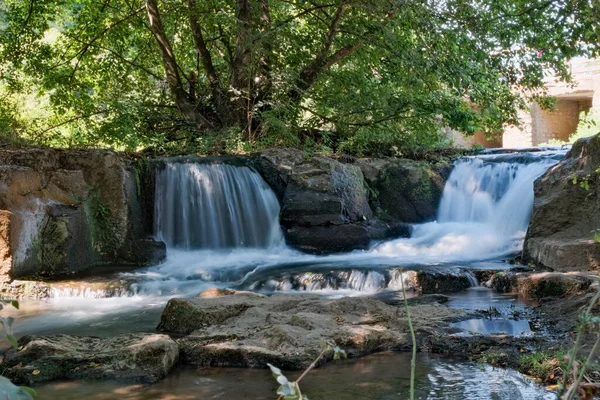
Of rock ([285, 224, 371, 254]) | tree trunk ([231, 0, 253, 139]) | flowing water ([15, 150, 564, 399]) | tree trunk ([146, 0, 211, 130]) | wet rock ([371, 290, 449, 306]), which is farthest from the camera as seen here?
tree trunk ([146, 0, 211, 130])

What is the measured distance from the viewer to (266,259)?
10.4 m

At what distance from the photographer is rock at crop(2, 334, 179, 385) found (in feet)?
15.0

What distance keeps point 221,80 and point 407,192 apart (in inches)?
174

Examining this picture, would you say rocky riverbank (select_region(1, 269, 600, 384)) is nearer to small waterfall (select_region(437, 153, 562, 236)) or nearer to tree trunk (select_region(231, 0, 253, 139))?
small waterfall (select_region(437, 153, 562, 236))

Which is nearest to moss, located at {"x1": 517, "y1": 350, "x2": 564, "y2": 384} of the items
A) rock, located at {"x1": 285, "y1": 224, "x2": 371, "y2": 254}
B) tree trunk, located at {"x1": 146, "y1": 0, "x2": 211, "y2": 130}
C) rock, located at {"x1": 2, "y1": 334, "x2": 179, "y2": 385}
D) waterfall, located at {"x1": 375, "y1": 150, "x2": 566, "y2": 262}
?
rock, located at {"x1": 2, "y1": 334, "x2": 179, "y2": 385}

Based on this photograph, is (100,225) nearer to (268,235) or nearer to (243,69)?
(268,235)

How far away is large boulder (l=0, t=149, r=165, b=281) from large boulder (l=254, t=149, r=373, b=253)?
7.47 feet

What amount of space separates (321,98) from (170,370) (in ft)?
29.2

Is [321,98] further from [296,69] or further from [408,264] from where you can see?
[408,264]

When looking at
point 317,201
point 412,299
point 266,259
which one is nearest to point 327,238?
point 317,201

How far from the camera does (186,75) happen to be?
46.5 ft

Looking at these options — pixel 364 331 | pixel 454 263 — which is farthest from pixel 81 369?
pixel 454 263

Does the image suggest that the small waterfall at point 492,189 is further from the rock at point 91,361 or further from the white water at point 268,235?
the rock at point 91,361

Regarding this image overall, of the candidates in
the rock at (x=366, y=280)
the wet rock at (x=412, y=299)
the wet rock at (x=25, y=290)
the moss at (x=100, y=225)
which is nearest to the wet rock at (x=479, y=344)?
the wet rock at (x=412, y=299)
